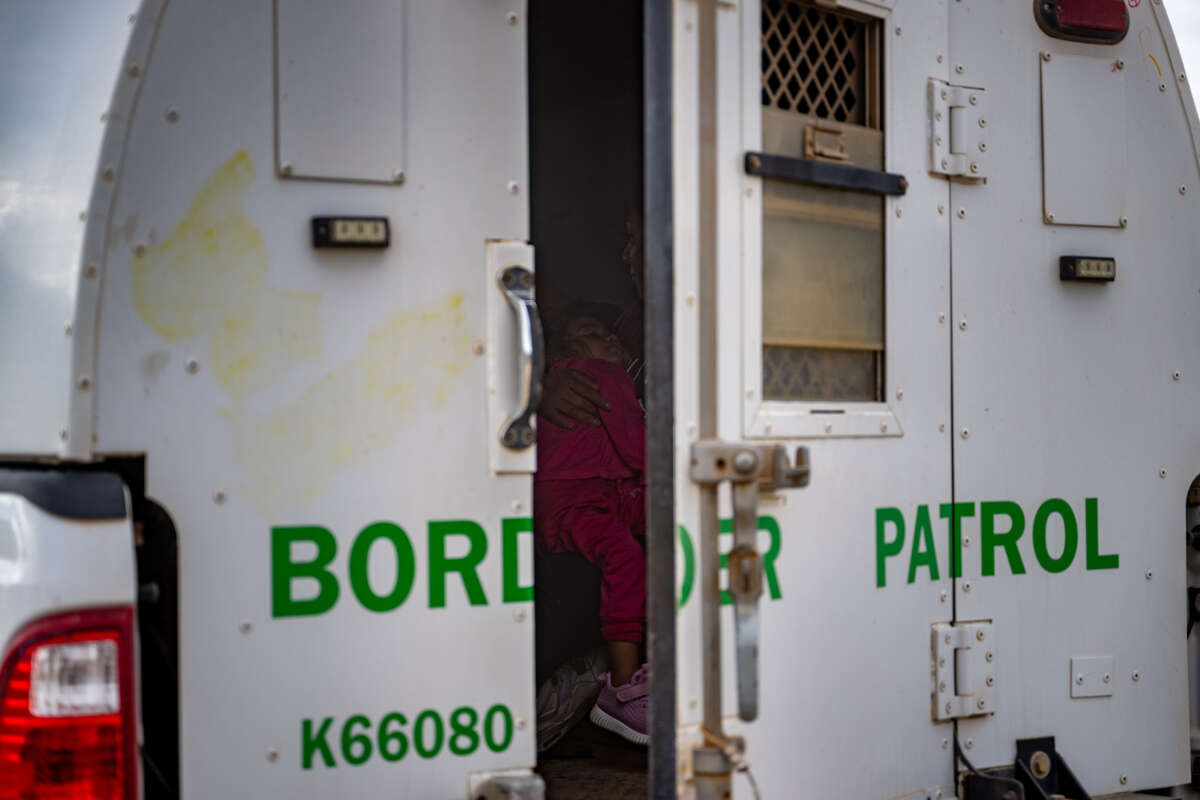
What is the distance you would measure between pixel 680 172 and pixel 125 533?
97cm

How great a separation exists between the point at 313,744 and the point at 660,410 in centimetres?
77

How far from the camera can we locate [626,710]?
304 cm

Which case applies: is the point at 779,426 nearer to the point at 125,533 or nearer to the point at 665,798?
the point at 665,798

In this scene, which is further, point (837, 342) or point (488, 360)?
point (837, 342)

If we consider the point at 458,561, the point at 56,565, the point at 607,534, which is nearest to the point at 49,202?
the point at 56,565

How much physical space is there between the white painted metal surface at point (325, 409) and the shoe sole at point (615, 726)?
1038mm

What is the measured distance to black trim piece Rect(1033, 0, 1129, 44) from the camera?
253 cm

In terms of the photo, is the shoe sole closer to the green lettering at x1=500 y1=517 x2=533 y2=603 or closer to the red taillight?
the green lettering at x1=500 y1=517 x2=533 y2=603

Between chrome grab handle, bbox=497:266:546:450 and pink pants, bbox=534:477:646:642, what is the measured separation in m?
1.28

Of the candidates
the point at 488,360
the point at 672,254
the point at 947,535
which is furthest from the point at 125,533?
the point at 947,535

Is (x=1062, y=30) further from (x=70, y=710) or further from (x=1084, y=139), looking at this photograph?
(x=70, y=710)

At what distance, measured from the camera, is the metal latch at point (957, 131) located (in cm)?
236

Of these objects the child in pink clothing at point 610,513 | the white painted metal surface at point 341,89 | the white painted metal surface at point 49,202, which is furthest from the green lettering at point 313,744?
the child in pink clothing at point 610,513

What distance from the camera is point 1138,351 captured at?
8.69ft
